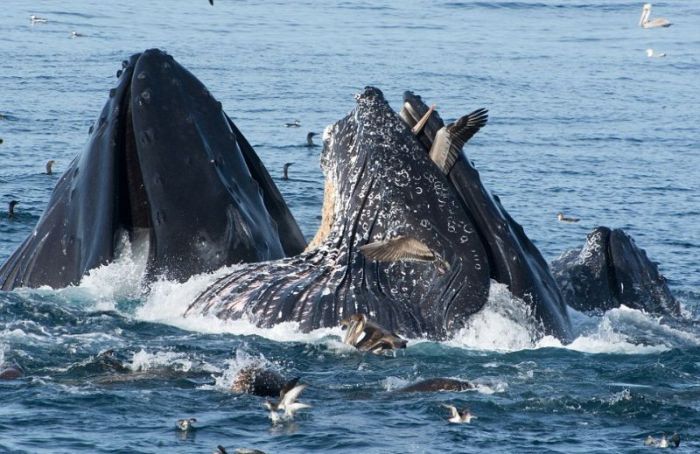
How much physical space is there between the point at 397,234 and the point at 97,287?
8.51 ft

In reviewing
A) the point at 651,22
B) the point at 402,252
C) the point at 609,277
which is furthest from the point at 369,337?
the point at 651,22

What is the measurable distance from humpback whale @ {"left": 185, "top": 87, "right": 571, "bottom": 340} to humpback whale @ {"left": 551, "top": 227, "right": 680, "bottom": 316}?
186cm

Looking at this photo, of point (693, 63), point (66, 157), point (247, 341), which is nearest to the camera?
point (247, 341)

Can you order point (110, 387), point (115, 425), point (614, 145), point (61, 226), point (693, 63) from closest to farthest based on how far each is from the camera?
point (115, 425) → point (110, 387) → point (61, 226) → point (614, 145) → point (693, 63)

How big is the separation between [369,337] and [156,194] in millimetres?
2310

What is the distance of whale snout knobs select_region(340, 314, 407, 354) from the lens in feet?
35.8

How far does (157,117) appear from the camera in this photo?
1238cm

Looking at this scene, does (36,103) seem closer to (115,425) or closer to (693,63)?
(693,63)

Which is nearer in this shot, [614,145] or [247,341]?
[247,341]

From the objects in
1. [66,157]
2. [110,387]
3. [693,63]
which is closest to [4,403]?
[110,387]

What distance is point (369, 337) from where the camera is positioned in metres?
11.0

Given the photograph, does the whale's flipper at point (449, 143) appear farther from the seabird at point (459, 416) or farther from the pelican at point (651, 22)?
the pelican at point (651, 22)

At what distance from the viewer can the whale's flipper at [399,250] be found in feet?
35.8

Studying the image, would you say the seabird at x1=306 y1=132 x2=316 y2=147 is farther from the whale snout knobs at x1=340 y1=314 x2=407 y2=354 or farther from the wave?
the whale snout knobs at x1=340 y1=314 x2=407 y2=354
